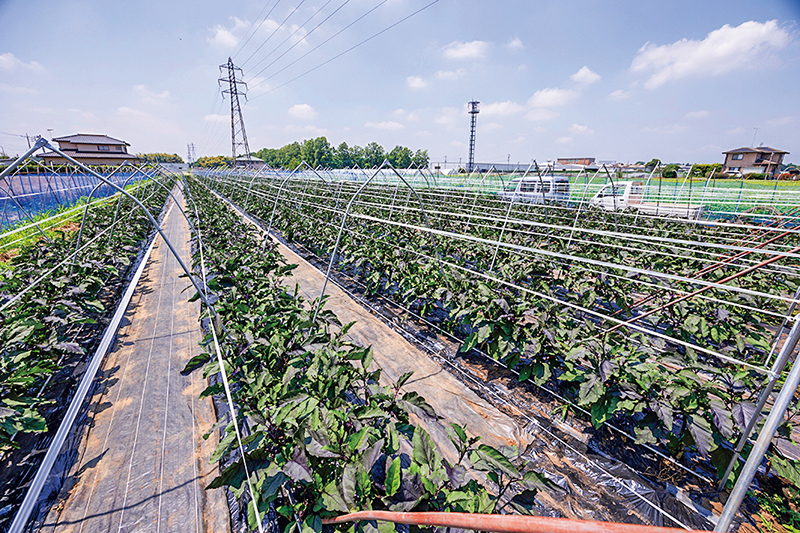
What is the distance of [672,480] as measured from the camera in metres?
2.16

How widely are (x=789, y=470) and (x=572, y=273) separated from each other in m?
2.90

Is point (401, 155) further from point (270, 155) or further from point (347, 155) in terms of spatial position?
point (270, 155)

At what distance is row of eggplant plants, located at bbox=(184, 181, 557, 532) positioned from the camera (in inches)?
51.9

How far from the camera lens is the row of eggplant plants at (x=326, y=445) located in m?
1.32

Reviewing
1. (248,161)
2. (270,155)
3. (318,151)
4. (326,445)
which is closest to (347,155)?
(318,151)

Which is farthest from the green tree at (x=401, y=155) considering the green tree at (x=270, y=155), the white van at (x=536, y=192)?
the white van at (x=536, y=192)

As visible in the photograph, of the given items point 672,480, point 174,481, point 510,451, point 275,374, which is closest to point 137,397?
point 174,481

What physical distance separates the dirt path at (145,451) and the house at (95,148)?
171 ft

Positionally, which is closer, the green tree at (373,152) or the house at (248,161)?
the house at (248,161)

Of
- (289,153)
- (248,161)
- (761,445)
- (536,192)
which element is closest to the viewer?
(761,445)

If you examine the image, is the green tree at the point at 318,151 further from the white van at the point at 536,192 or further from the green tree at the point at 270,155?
the white van at the point at 536,192

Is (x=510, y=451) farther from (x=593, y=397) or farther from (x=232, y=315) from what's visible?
(x=232, y=315)

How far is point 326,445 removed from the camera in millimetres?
1451

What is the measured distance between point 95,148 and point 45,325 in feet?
219
